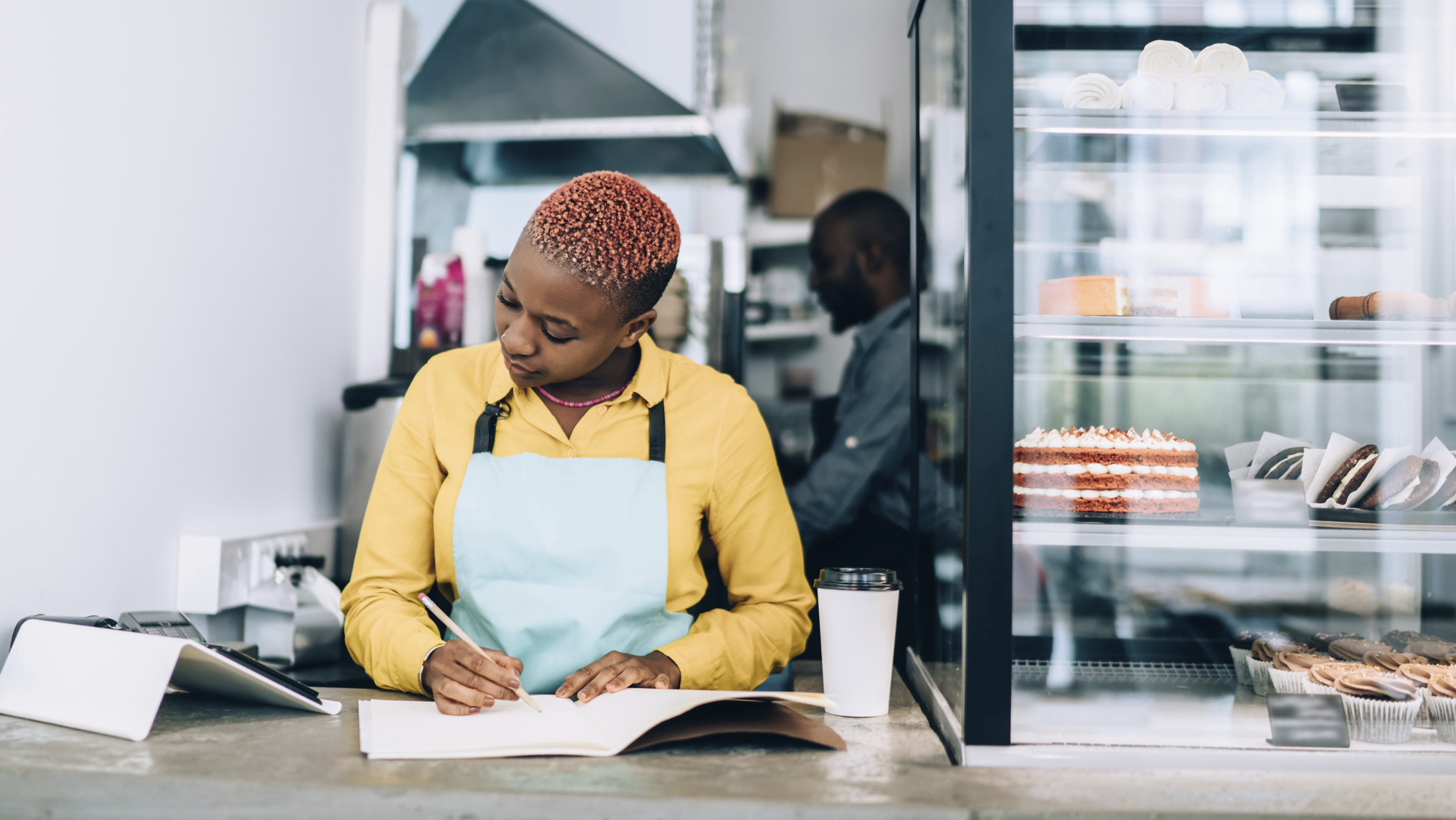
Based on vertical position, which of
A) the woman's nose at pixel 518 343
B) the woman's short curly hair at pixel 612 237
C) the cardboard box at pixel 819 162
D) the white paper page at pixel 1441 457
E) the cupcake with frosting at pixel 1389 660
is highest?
the cardboard box at pixel 819 162

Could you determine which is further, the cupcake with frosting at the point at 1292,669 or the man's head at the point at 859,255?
the man's head at the point at 859,255

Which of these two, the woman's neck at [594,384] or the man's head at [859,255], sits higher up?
the man's head at [859,255]

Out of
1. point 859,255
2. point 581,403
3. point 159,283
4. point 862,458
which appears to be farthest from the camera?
point 859,255

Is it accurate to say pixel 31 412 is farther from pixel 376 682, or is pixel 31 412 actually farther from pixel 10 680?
pixel 376 682

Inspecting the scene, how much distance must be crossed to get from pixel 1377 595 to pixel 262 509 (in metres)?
2.21

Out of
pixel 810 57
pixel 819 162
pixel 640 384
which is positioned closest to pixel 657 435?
pixel 640 384

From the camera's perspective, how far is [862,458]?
2.60 m

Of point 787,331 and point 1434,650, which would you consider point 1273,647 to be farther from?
point 787,331

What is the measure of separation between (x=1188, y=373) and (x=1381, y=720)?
72 cm

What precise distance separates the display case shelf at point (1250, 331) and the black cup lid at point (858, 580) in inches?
15.6

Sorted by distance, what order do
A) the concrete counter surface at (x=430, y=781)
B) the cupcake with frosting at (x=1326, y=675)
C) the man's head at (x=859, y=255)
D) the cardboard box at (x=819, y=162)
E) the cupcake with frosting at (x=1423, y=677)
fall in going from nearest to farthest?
the concrete counter surface at (x=430, y=781)
the cupcake with frosting at (x=1423, y=677)
the cupcake with frosting at (x=1326, y=675)
the man's head at (x=859, y=255)
the cardboard box at (x=819, y=162)

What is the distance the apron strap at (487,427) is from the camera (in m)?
1.55

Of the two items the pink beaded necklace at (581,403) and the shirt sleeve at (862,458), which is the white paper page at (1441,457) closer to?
the shirt sleeve at (862,458)

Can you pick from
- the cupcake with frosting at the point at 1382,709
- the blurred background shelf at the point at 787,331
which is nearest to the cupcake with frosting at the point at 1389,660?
the cupcake with frosting at the point at 1382,709
